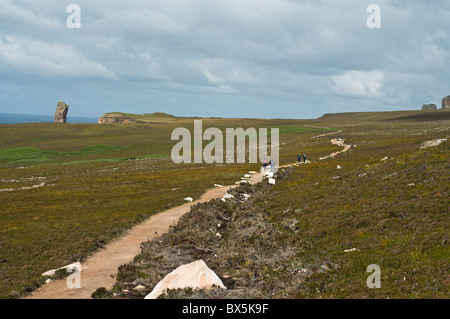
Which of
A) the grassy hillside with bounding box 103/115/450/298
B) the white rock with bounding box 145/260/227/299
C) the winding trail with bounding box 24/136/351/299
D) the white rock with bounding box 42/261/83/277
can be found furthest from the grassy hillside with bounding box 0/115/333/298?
the white rock with bounding box 145/260/227/299

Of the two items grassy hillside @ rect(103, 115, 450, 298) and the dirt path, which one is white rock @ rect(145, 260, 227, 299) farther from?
the dirt path

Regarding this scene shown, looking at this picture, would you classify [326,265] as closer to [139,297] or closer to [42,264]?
[139,297]

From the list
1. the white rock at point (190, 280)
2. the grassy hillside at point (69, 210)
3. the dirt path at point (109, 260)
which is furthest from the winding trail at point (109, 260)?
the white rock at point (190, 280)

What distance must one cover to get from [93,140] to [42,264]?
538 feet

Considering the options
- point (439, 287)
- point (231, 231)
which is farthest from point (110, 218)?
point (439, 287)

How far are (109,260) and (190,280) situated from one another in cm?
1050

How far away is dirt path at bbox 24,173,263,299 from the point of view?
17634mm

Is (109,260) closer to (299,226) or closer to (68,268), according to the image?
(68,268)

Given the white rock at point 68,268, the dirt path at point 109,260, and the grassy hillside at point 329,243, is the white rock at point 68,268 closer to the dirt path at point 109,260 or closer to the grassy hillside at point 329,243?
the dirt path at point 109,260

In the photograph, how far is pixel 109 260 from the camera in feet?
76.7

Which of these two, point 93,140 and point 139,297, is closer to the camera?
point 139,297

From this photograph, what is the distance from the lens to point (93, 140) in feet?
579

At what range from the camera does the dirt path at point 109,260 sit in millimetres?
17634
